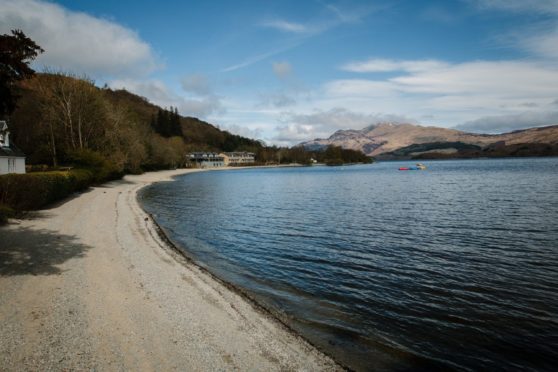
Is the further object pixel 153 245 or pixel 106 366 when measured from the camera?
pixel 153 245

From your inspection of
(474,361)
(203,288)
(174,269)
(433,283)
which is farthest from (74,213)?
(474,361)

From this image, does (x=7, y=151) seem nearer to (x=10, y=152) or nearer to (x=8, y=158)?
(x=10, y=152)

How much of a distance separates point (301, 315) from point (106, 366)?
6005mm

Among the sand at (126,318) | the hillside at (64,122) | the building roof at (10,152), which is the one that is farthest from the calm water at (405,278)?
the hillside at (64,122)

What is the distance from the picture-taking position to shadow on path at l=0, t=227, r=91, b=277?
1301cm

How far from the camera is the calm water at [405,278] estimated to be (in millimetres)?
9234

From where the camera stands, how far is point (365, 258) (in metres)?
17.7

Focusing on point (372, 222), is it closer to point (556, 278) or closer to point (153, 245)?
point (556, 278)

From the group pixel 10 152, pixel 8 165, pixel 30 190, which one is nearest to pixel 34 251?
pixel 30 190

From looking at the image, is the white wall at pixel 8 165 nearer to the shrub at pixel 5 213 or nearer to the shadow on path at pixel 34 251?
the shrub at pixel 5 213

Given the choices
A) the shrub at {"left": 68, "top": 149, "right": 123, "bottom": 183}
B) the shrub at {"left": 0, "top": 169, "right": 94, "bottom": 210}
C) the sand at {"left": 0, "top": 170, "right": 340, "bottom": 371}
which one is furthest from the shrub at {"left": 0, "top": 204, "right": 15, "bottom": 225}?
the shrub at {"left": 68, "top": 149, "right": 123, "bottom": 183}

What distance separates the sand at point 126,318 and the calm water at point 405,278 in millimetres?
1567

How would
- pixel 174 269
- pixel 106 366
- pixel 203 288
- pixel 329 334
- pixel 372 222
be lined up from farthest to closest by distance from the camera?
pixel 372 222 → pixel 174 269 → pixel 203 288 → pixel 329 334 → pixel 106 366

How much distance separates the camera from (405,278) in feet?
47.7
